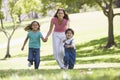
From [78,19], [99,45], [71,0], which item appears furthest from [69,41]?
[78,19]

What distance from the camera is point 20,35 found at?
228 feet

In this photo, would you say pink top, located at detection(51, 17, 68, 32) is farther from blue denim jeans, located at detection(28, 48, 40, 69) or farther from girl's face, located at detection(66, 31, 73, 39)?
blue denim jeans, located at detection(28, 48, 40, 69)

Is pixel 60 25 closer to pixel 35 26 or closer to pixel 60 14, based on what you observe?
pixel 60 14

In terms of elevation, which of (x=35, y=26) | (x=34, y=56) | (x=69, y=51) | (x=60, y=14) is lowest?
(x=34, y=56)

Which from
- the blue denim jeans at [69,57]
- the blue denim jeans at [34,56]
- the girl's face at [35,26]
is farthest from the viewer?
the blue denim jeans at [34,56]

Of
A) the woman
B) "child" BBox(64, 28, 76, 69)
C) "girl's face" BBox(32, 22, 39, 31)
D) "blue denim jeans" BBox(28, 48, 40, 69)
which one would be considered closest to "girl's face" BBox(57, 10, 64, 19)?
the woman

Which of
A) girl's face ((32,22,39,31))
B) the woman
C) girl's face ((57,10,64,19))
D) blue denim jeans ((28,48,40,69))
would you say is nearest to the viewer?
girl's face ((57,10,64,19))

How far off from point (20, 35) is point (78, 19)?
11.6m

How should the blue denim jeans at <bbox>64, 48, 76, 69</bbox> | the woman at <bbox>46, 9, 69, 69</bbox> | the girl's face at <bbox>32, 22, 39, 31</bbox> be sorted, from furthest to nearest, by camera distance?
the girl's face at <bbox>32, 22, 39, 31</bbox> < the woman at <bbox>46, 9, 69, 69</bbox> < the blue denim jeans at <bbox>64, 48, 76, 69</bbox>

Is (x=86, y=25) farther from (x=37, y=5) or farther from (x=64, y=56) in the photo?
(x=64, y=56)

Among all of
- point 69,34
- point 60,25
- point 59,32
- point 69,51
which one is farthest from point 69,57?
point 60,25

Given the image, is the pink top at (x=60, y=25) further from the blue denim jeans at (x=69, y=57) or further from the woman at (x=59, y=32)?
the blue denim jeans at (x=69, y=57)

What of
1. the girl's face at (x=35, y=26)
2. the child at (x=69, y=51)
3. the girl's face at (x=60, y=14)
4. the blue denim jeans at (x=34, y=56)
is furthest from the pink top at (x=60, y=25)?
the blue denim jeans at (x=34, y=56)

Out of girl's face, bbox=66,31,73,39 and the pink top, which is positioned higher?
the pink top
